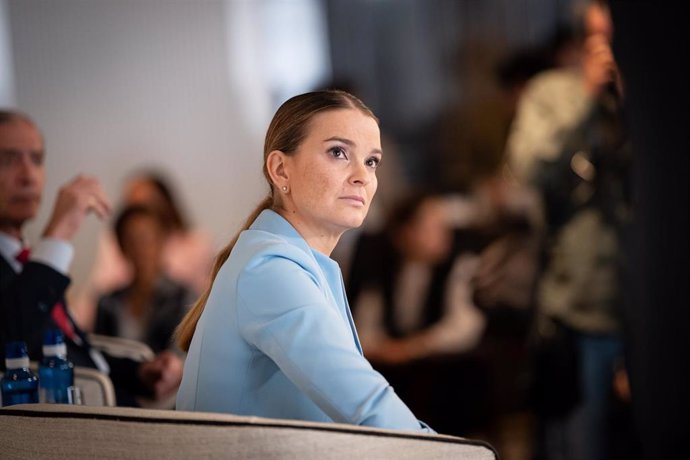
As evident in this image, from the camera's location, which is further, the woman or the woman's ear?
the woman's ear

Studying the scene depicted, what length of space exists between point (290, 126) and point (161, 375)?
103cm

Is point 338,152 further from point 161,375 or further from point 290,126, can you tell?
point 161,375

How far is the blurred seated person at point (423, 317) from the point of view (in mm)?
4160

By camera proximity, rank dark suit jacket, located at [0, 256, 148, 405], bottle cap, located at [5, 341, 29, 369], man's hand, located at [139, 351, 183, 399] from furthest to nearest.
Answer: man's hand, located at [139, 351, 183, 399] → dark suit jacket, located at [0, 256, 148, 405] → bottle cap, located at [5, 341, 29, 369]

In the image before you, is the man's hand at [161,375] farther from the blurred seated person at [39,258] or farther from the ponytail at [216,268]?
the ponytail at [216,268]

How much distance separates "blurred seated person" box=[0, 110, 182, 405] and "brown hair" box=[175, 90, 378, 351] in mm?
550

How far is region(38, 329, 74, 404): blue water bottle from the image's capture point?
1.86 meters

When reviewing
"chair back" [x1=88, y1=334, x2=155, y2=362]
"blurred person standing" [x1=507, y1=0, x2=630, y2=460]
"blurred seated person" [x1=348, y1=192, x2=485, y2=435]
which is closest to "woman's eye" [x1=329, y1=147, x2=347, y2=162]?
"chair back" [x1=88, y1=334, x2=155, y2=362]

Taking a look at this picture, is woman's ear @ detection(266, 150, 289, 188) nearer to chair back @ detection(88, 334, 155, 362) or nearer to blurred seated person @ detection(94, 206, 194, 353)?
chair back @ detection(88, 334, 155, 362)

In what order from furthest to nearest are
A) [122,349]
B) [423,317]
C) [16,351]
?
1. [423,317]
2. [122,349]
3. [16,351]

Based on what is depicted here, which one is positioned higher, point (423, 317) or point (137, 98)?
point (137, 98)

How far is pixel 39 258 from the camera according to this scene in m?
2.05

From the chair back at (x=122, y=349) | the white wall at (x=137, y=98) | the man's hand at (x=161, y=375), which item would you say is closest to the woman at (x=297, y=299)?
the man's hand at (x=161, y=375)

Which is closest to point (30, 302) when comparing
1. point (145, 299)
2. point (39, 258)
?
point (39, 258)
